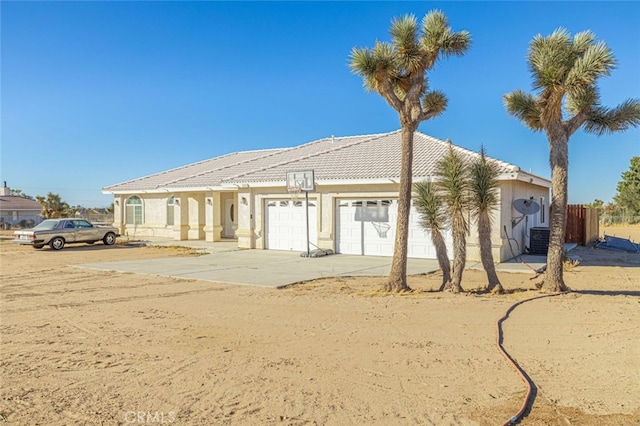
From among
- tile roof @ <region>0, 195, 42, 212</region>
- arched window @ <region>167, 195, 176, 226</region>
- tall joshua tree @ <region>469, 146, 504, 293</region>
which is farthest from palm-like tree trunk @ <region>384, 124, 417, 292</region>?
tile roof @ <region>0, 195, 42, 212</region>

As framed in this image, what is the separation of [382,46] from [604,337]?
753 centimetres

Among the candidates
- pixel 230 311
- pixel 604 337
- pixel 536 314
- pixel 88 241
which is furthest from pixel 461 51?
pixel 88 241

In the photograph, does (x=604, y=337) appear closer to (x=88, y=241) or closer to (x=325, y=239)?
(x=325, y=239)

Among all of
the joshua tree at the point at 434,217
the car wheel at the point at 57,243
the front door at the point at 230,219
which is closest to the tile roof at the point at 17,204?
the car wheel at the point at 57,243

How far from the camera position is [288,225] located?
70.0 ft

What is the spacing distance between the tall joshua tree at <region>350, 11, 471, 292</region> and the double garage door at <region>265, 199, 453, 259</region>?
242 inches

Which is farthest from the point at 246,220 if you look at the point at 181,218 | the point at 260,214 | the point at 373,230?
the point at 181,218

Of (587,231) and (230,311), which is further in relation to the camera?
(587,231)

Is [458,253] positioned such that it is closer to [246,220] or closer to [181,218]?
[246,220]

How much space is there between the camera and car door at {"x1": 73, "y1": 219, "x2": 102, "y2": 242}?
81.1 feet

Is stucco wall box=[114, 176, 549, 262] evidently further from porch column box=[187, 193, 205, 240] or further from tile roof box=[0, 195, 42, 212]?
tile roof box=[0, 195, 42, 212]

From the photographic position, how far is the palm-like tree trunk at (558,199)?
11.5 m

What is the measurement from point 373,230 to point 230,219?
11.9 meters

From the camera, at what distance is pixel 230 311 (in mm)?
9391
